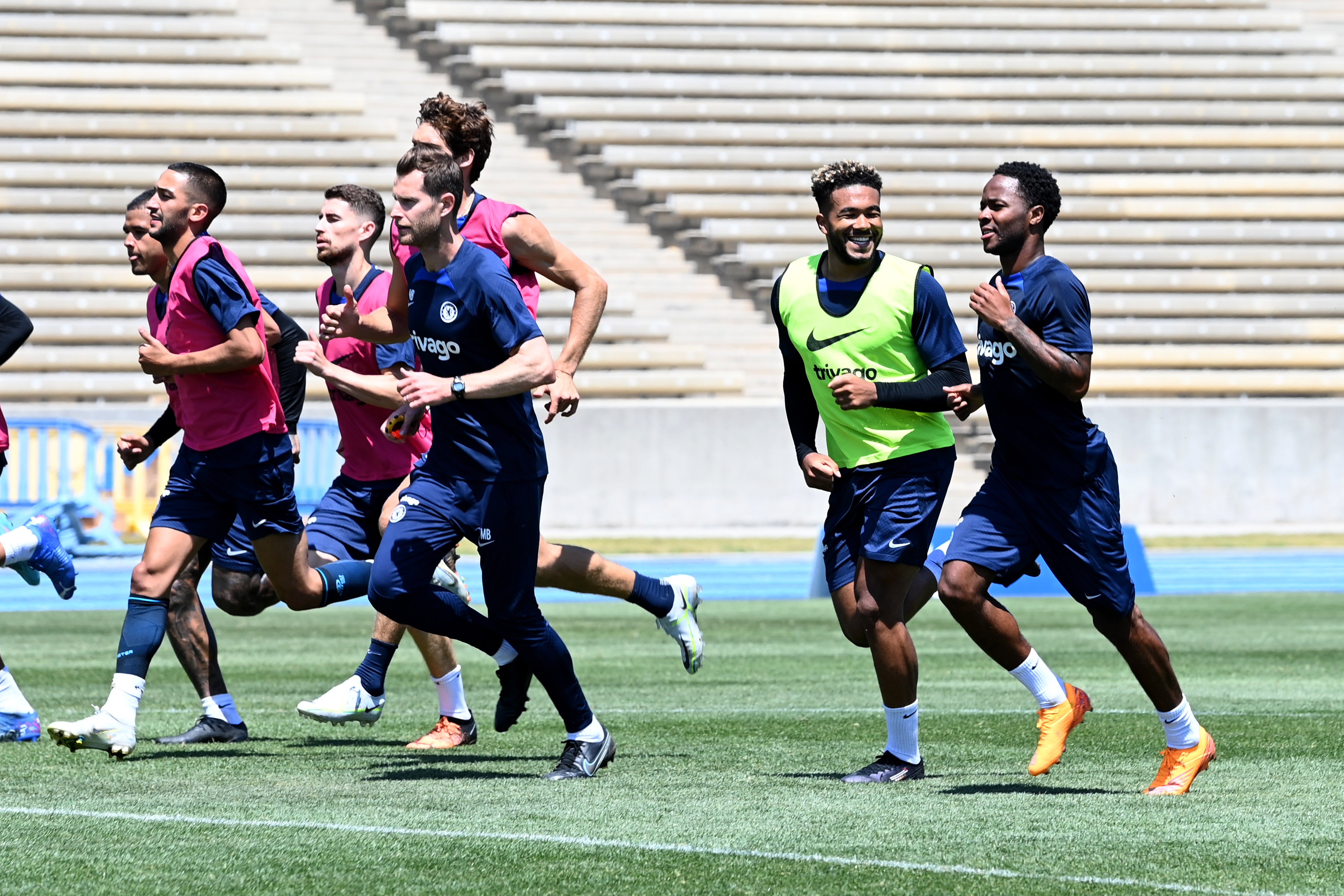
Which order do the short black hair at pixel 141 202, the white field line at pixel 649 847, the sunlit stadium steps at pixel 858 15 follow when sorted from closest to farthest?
the white field line at pixel 649 847, the short black hair at pixel 141 202, the sunlit stadium steps at pixel 858 15

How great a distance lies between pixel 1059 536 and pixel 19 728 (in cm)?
380

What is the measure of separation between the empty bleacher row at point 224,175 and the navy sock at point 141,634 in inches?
555

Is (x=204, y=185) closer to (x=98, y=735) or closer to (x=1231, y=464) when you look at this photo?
(x=98, y=735)

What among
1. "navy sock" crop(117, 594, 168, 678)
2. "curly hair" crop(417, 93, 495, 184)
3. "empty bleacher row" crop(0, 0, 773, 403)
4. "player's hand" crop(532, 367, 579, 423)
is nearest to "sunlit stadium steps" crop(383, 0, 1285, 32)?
"empty bleacher row" crop(0, 0, 773, 403)

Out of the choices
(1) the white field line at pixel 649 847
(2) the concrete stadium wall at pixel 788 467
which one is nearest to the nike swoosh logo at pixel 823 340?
(1) the white field line at pixel 649 847

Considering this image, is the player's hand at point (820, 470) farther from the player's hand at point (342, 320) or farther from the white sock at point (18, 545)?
the white sock at point (18, 545)

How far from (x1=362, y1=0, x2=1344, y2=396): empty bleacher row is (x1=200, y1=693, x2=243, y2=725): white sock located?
53.8ft

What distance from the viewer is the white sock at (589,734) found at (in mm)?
6223

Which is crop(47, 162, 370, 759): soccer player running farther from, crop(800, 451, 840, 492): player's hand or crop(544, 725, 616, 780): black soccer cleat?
crop(800, 451, 840, 492): player's hand

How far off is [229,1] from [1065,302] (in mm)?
21522

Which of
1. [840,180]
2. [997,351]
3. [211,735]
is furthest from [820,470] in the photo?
[211,735]

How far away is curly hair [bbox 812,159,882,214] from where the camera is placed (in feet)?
20.0

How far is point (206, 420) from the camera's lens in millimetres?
6727

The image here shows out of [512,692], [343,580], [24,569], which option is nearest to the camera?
[512,692]
